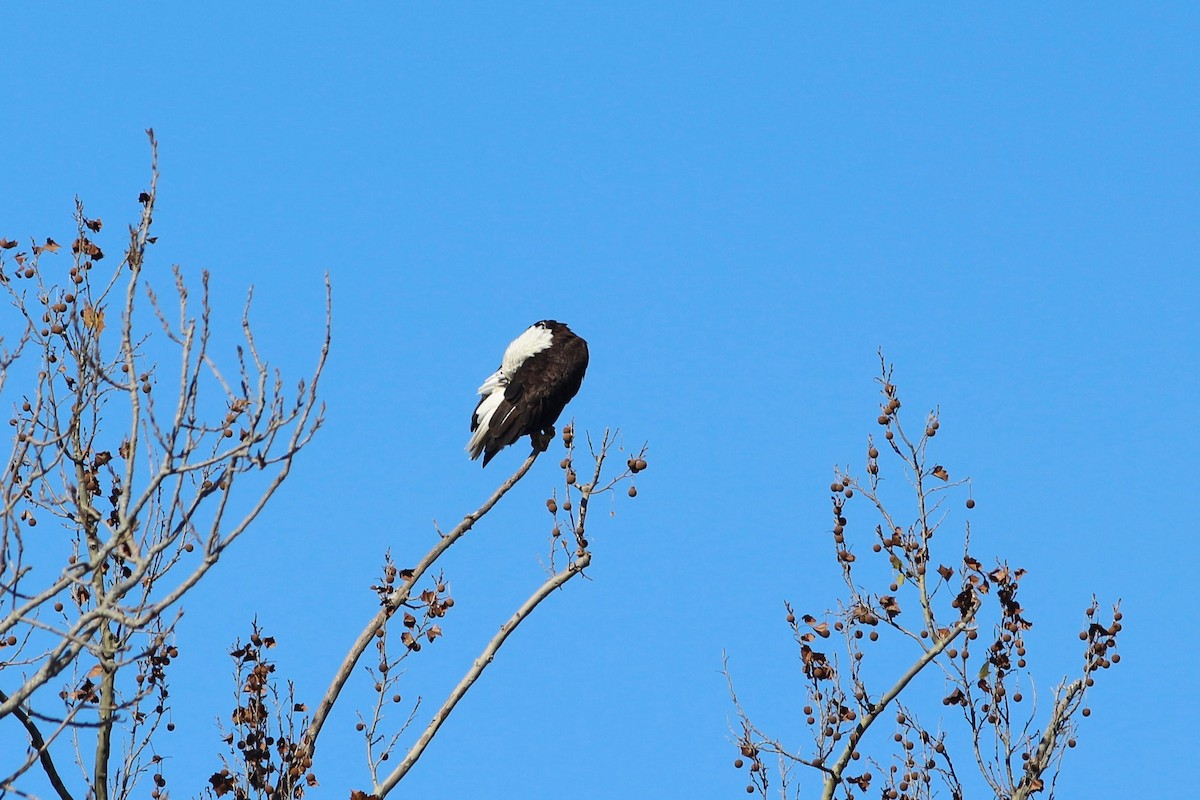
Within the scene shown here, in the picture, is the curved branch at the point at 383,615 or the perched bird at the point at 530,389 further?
the perched bird at the point at 530,389

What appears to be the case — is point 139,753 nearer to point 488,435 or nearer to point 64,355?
point 64,355

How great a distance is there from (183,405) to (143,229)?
1936 millimetres

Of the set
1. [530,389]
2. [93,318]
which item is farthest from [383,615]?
[530,389]

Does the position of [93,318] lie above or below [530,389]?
below

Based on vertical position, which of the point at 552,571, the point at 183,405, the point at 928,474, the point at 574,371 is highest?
the point at 574,371

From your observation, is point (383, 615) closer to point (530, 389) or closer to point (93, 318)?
point (93, 318)

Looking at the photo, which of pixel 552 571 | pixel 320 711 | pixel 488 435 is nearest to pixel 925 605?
pixel 552 571

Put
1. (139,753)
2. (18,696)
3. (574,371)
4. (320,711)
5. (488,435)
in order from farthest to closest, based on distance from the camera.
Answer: (574,371), (488,435), (139,753), (320,711), (18,696)

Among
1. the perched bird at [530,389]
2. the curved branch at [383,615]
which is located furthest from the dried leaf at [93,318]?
the perched bird at [530,389]

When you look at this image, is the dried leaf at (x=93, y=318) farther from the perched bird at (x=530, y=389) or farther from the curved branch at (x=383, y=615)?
the perched bird at (x=530, y=389)

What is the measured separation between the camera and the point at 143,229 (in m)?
7.00

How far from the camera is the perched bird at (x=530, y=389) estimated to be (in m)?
11.4

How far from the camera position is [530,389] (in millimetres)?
11711

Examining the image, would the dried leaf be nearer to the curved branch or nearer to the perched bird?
the curved branch
